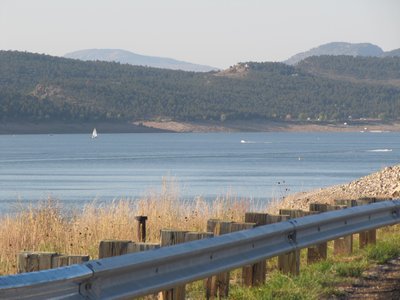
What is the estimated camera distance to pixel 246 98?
629 feet

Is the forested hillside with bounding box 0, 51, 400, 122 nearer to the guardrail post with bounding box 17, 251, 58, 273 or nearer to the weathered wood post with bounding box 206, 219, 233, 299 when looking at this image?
the weathered wood post with bounding box 206, 219, 233, 299

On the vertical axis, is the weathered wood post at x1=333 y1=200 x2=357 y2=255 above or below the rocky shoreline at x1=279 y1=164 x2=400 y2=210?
above

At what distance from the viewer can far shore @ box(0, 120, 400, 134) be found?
544ft

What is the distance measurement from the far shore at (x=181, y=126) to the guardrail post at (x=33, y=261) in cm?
15675

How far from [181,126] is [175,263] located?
18029cm

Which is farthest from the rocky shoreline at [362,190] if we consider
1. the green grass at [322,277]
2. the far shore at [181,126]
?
the far shore at [181,126]

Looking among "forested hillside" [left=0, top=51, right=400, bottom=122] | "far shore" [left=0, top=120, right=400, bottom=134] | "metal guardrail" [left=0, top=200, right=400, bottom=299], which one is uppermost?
"metal guardrail" [left=0, top=200, right=400, bottom=299]

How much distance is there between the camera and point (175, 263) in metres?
7.54

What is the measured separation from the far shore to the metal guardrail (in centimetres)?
15379

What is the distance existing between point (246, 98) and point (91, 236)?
179 metres

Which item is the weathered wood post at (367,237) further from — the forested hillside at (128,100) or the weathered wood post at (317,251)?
the forested hillside at (128,100)

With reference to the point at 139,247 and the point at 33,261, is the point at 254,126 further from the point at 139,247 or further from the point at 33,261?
the point at 33,261

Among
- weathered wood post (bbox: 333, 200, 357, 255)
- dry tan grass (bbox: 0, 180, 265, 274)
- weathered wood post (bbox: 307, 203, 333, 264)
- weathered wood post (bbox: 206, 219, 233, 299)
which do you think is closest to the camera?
weathered wood post (bbox: 206, 219, 233, 299)

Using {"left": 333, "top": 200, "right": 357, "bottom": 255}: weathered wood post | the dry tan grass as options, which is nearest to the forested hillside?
the dry tan grass
